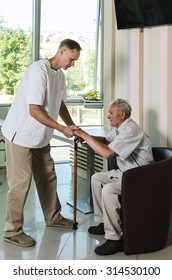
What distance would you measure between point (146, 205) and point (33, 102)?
45.8 inches

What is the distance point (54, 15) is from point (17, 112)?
3557 mm

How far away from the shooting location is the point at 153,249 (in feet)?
9.21

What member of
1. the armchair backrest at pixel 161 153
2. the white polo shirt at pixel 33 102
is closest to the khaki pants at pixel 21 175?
the white polo shirt at pixel 33 102

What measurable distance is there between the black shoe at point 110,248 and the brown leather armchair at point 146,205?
0.08 meters

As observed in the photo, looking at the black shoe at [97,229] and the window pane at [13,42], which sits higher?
the window pane at [13,42]

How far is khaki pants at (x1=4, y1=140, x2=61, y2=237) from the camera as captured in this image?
292cm

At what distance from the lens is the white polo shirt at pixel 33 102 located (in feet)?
9.26

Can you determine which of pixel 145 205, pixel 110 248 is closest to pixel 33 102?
pixel 145 205

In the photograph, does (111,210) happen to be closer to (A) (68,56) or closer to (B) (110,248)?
(B) (110,248)

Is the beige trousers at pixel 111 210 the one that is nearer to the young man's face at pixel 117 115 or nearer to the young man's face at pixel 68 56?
the young man's face at pixel 117 115

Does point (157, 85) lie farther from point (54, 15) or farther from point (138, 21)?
point (54, 15)

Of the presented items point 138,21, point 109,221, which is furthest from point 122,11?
point 109,221

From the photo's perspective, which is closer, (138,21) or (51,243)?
(51,243)

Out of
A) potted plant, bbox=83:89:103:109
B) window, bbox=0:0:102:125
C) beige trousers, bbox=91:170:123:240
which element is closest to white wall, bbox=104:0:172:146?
beige trousers, bbox=91:170:123:240
